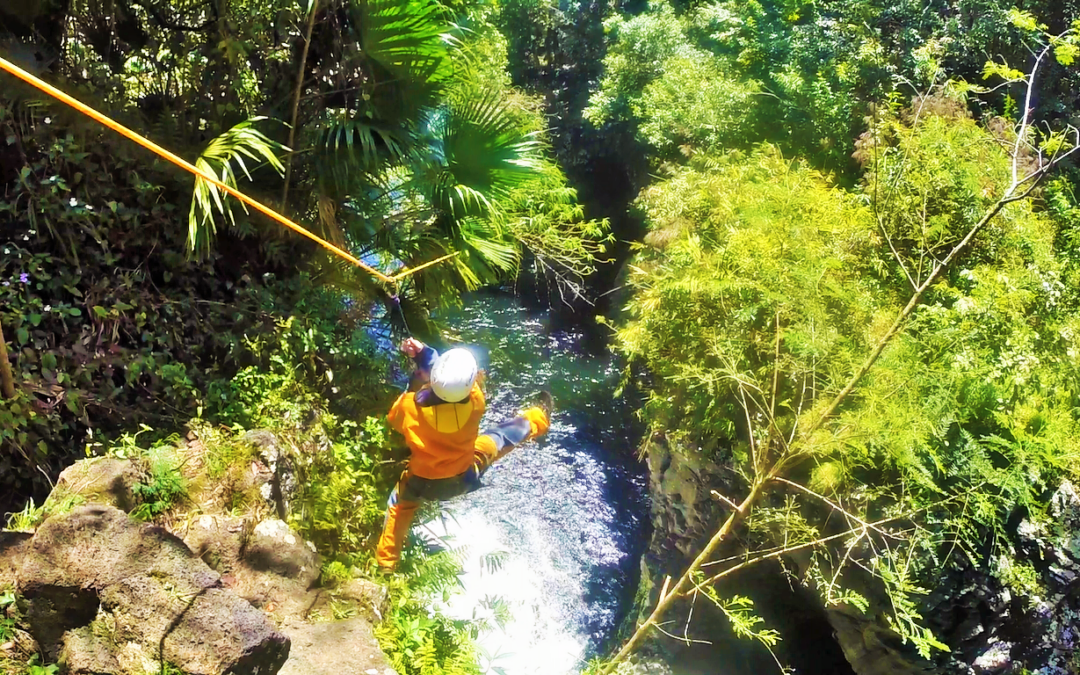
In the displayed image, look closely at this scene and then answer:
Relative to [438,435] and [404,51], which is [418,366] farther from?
[404,51]

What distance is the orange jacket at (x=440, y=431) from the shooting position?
3596mm

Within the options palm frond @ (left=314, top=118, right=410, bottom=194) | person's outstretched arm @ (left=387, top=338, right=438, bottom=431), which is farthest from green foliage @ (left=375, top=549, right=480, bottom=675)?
palm frond @ (left=314, top=118, right=410, bottom=194)

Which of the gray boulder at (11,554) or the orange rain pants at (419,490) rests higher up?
the gray boulder at (11,554)

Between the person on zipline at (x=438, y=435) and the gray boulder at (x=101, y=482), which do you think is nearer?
the gray boulder at (x=101, y=482)

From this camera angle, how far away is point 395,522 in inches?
156

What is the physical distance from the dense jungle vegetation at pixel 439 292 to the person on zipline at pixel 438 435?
348 millimetres

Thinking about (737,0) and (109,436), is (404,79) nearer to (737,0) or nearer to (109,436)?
(109,436)

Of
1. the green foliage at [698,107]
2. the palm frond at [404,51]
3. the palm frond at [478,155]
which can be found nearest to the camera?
the palm frond at [404,51]

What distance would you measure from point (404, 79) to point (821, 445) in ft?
11.7

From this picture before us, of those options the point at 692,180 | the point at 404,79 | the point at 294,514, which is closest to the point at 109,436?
the point at 294,514

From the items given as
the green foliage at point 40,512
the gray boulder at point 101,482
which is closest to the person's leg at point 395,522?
the gray boulder at point 101,482

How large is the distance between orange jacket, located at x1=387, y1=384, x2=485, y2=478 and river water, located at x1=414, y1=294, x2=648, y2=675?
2.59m

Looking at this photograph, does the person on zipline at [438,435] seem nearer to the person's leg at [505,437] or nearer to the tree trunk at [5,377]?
the person's leg at [505,437]

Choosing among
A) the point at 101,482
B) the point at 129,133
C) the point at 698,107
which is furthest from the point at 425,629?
the point at 698,107
